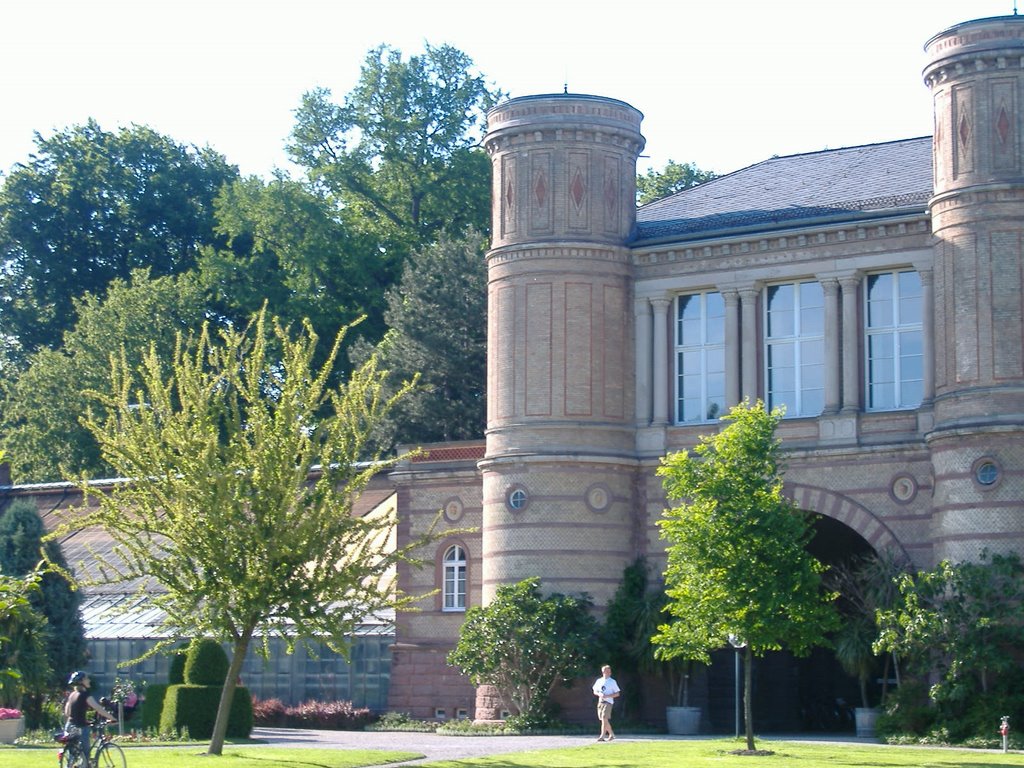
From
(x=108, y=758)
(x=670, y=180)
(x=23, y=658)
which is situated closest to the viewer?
(x=108, y=758)

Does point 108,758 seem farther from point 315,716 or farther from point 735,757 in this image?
point 315,716

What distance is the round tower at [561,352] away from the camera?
4159 centimetres

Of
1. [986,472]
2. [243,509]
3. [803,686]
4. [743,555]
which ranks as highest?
[986,472]

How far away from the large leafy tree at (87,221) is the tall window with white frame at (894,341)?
39424 mm

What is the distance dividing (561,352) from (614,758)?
45.4ft

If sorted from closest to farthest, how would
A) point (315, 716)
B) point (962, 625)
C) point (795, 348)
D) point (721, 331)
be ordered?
point (962, 625)
point (795, 348)
point (721, 331)
point (315, 716)

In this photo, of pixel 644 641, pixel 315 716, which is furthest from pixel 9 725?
pixel 644 641

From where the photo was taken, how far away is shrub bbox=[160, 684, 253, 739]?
3638cm

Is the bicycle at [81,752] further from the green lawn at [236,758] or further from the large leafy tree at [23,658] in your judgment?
the large leafy tree at [23,658]

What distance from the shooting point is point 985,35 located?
125 ft

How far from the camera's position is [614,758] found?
30297mm

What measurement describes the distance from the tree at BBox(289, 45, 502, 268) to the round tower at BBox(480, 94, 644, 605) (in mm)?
24601

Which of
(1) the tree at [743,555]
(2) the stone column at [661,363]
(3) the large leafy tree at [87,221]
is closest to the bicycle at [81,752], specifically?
(1) the tree at [743,555]

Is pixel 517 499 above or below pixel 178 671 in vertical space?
above
